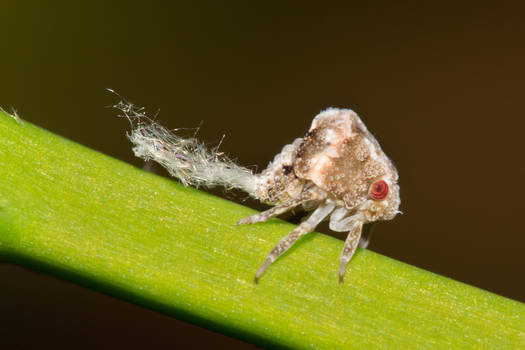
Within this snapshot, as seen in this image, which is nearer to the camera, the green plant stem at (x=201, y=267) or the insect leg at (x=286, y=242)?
the green plant stem at (x=201, y=267)

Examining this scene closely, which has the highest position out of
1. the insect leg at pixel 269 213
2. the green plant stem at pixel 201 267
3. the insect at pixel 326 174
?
the insect at pixel 326 174

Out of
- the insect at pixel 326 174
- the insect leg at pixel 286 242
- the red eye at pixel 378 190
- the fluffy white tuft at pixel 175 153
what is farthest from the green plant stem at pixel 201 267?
the red eye at pixel 378 190

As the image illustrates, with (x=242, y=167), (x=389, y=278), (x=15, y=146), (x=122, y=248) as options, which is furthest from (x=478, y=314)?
(x=15, y=146)

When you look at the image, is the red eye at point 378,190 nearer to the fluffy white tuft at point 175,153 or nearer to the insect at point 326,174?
the insect at point 326,174

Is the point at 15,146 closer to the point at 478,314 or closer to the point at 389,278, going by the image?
the point at 389,278

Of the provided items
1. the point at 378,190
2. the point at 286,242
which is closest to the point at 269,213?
the point at 286,242

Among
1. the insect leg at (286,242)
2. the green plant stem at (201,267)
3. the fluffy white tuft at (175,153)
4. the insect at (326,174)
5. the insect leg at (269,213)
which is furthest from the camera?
A: the insect at (326,174)

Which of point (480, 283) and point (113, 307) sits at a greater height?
point (480, 283)
